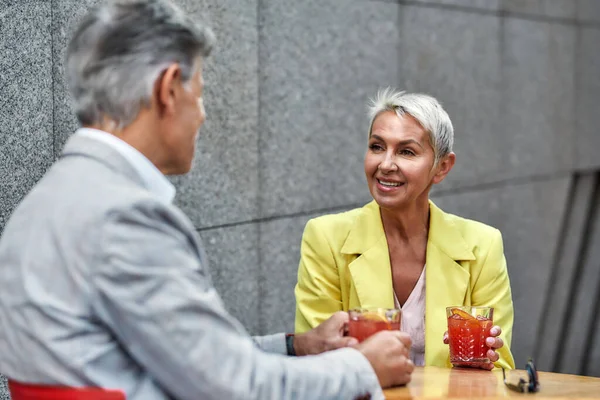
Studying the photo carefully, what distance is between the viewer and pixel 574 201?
888 centimetres

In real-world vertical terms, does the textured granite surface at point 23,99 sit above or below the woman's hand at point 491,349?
above

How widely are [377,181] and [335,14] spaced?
214cm

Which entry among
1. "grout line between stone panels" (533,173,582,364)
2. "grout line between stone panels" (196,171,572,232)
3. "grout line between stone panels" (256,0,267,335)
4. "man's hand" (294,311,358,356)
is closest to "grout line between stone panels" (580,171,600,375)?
"grout line between stone panels" (533,173,582,364)

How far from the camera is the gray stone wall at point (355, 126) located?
A: 396 centimetres

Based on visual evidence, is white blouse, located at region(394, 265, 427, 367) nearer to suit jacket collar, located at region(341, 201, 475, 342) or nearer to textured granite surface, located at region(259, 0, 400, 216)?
suit jacket collar, located at region(341, 201, 475, 342)

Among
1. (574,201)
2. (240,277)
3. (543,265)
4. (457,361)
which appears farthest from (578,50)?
(457,361)

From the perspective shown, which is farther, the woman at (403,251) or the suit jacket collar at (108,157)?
the woman at (403,251)

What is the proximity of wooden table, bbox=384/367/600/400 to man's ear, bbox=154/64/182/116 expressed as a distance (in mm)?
878

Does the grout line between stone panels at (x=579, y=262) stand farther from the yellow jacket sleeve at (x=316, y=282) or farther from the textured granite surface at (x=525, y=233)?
the yellow jacket sleeve at (x=316, y=282)

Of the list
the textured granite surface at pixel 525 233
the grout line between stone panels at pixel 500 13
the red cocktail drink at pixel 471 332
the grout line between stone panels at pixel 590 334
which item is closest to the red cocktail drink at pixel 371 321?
the red cocktail drink at pixel 471 332

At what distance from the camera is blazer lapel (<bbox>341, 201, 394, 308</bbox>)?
11.6ft

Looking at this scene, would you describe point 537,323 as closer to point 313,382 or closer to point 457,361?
point 457,361

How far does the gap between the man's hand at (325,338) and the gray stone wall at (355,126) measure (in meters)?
1.58

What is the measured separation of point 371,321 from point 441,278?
1.11m
